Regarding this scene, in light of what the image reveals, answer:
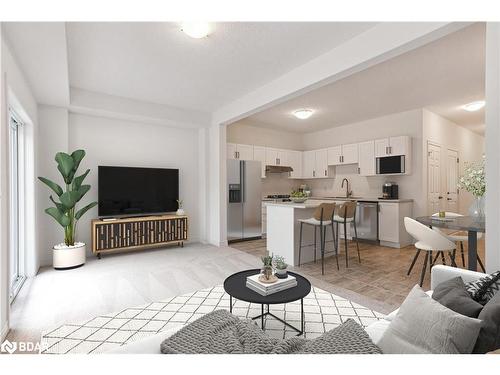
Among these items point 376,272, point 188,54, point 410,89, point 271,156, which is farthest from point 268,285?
point 271,156

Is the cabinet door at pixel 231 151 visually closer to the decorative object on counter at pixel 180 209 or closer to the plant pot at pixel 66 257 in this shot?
the decorative object on counter at pixel 180 209

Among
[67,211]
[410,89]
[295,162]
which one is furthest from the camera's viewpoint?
[295,162]

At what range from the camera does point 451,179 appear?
607cm

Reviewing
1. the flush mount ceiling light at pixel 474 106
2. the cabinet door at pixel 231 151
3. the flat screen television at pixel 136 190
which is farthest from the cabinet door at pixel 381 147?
the flat screen television at pixel 136 190

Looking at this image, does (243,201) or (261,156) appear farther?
(261,156)

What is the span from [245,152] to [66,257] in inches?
152

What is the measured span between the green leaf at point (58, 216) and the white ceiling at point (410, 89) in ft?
12.8

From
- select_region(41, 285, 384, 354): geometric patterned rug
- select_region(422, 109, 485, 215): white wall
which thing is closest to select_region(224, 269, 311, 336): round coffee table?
select_region(41, 285, 384, 354): geometric patterned rug

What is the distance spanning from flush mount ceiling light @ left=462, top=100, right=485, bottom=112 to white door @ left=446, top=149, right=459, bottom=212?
3.65 ft

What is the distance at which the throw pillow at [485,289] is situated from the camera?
1.35 metres

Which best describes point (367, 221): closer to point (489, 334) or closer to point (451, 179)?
point (451, 179)

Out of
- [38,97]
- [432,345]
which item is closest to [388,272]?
[432,345]

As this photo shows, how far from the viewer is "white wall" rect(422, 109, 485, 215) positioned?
17.0 feet

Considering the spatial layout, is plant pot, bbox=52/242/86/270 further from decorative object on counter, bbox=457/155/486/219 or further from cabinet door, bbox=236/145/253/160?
decorative object on counter, bbox=457/155/486/219
